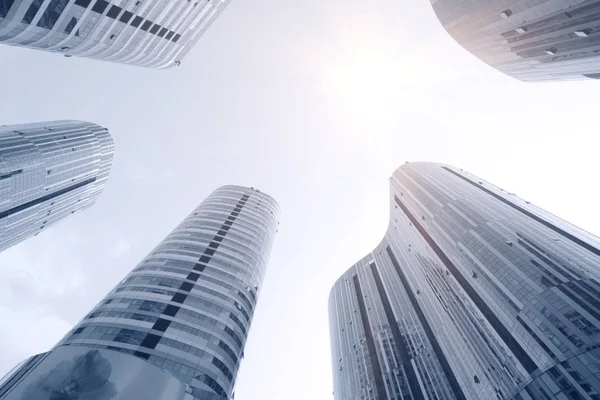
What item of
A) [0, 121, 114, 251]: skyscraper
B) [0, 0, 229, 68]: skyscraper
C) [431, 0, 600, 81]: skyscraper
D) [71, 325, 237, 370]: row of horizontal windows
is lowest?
[0, 121, 114, 251]: skyscraper

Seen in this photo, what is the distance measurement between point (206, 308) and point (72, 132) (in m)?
105

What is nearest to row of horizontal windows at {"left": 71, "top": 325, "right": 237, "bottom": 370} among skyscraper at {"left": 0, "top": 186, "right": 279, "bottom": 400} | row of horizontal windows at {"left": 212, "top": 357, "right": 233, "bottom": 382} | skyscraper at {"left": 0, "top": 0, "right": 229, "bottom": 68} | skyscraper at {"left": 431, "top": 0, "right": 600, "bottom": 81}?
skyscraper at {"left": 0, "top": 186, "right": 279, "bottom": 400}

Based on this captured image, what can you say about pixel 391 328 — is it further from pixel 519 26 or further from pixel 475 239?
pixel 519 26

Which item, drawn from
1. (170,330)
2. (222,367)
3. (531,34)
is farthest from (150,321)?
(531,34)

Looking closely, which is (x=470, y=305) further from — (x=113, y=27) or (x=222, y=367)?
(x=113, y=27)

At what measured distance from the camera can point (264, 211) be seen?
93.0m

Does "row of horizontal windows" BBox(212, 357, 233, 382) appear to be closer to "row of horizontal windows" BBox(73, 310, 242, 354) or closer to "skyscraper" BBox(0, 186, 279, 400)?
"skyscraper" BBox(0, 186, 279, 400)

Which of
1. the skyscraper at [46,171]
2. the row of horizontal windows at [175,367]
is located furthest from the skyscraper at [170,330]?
the skyscraper at [46,171]

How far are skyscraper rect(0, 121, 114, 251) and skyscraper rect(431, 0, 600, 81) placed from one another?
4332 inches

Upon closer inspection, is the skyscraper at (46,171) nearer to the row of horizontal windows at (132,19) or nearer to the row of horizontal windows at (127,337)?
the row of horizontal windows at (132,19)

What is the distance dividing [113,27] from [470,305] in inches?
3344

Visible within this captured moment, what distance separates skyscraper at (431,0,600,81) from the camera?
38406 mm

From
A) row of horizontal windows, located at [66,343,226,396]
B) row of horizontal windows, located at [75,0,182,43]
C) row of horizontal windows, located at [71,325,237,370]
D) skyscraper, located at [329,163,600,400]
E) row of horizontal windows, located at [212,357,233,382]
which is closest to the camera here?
row of horizontal windows, located at [66,343,226,396]

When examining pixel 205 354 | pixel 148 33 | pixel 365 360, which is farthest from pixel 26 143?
pixel 365 360
